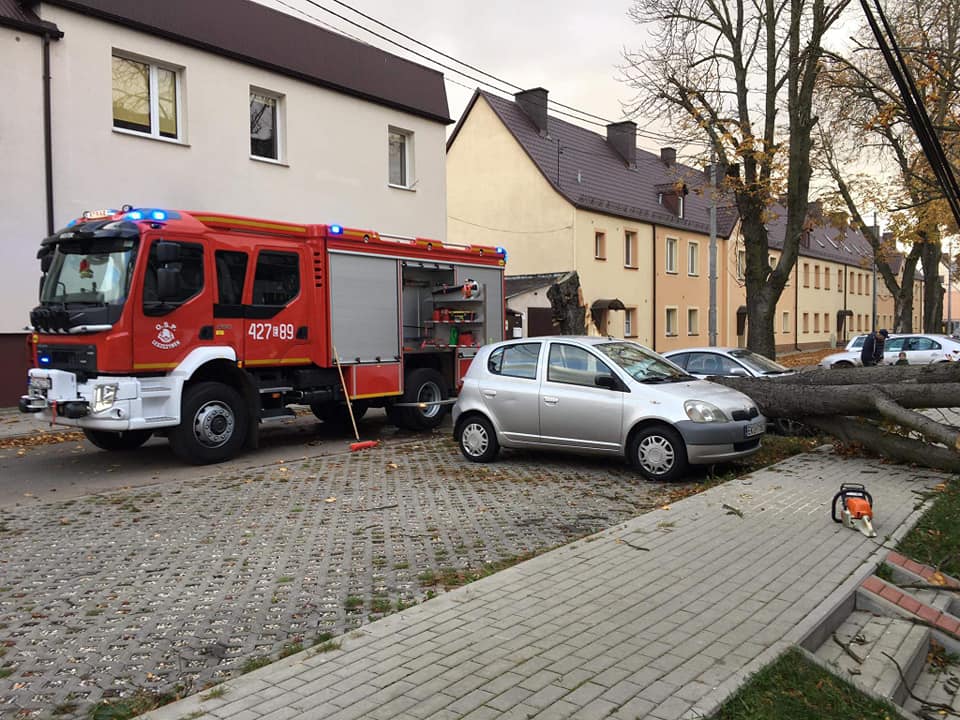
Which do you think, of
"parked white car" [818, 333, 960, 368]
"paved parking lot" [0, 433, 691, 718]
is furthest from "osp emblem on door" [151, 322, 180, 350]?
"parked white car" [818, 333, 960, 368]

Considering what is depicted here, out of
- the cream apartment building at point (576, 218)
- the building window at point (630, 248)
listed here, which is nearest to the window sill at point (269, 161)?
the cream apartment building at point (576, 218)

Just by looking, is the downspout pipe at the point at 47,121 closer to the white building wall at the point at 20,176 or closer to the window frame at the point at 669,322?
the white building wall at the point at 20,176

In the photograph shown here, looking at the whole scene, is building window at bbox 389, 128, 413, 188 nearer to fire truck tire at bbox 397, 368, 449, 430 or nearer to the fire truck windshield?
fire truck tire at bbox 397, 368, 449, 430

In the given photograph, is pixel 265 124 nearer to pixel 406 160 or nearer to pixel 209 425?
pixel 406 160

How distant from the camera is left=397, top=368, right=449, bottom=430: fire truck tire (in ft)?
43.3

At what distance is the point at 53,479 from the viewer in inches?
365

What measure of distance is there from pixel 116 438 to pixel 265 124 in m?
10.1

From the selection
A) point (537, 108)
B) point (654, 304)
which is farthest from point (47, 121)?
point (654, 304)

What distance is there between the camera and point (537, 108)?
33875 millimetres

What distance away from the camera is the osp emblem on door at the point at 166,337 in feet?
31.6

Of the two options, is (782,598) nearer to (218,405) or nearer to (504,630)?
(504,630)

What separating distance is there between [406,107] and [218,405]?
44.2 ft

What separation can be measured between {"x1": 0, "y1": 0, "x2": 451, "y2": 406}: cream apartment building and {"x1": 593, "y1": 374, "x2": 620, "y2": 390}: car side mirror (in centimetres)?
1102

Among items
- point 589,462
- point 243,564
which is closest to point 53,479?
point 243,564
